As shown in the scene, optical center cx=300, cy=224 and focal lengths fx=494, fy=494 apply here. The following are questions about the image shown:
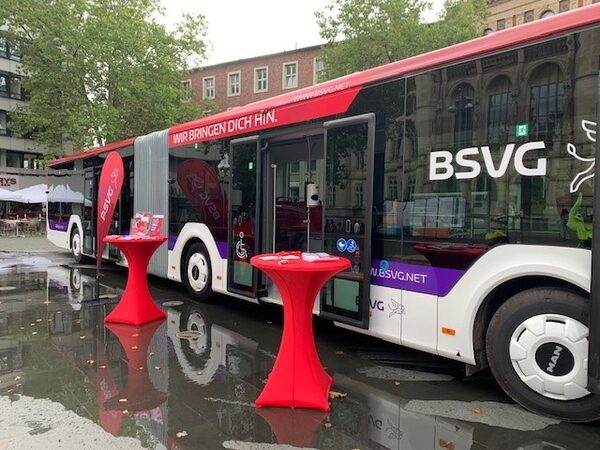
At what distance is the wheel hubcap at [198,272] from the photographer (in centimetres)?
824

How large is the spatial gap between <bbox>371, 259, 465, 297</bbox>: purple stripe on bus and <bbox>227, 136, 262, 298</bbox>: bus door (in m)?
2.35

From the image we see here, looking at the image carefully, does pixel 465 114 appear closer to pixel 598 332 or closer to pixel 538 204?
pixel 538 204

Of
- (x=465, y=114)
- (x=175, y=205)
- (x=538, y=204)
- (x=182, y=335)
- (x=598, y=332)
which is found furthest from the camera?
(x=175, y=205)

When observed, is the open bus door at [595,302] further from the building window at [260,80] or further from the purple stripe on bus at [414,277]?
the building window at [260,80]

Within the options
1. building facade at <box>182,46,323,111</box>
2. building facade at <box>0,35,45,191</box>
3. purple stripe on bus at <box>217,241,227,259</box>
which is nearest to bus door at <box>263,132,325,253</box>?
purple stripe on bus at <box>217,241,227,259</box>

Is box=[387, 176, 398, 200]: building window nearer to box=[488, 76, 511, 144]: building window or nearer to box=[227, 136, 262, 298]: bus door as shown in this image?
box=[488, 76, 511, 144]: building window

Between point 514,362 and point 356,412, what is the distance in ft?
4.38

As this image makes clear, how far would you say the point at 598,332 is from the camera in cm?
344

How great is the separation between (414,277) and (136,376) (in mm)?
2886

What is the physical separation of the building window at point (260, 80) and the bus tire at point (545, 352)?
130 ft

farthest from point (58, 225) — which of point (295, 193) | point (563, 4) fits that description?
point (563, 4)

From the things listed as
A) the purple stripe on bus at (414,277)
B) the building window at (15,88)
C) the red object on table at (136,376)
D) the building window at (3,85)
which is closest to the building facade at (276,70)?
the building window at (15,88)

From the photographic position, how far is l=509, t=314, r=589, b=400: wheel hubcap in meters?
3.65

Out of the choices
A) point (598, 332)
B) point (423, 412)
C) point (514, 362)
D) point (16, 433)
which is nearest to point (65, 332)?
point (16, 433)
